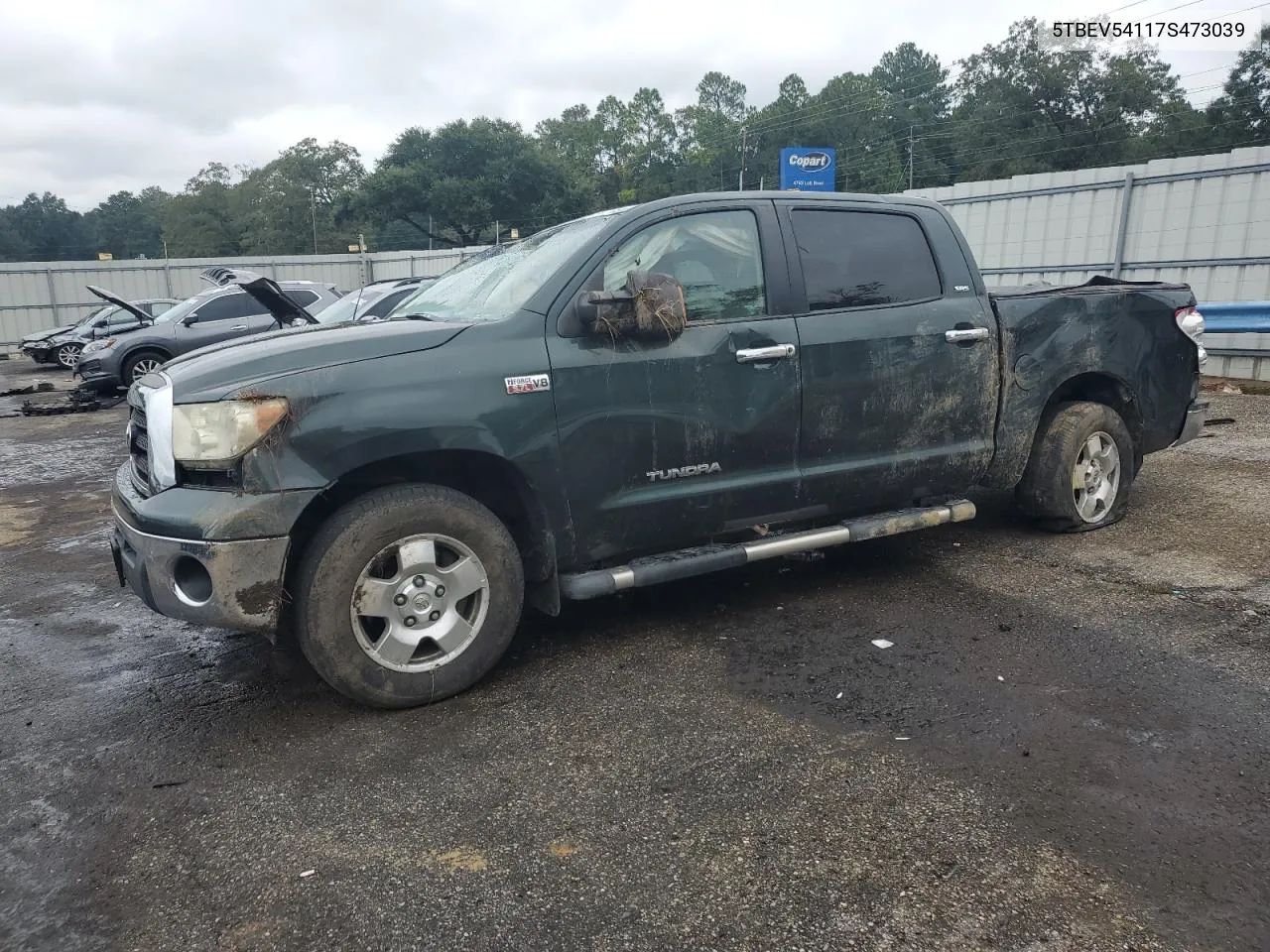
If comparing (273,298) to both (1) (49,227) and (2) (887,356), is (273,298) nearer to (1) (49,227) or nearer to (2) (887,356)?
(2) (887,356)

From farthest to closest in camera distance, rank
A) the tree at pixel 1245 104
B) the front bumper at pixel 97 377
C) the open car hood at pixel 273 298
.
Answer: the tree at pixel 1245 104 < the front bumper at pixel 97 377 < the open car hood at pixel 273 298

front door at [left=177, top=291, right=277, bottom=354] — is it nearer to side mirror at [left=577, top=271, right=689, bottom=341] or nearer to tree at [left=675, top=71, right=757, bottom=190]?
side mirror at [left=577, top=271, right=689, bottom=341]

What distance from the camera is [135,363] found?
14.4m

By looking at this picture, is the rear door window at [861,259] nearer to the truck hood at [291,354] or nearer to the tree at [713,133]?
the truck hood at [291,354]

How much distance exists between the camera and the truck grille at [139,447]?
343 centimetres

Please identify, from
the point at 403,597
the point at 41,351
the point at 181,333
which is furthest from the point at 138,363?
the point at 403,597

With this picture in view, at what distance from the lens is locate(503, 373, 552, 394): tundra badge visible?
3.47m

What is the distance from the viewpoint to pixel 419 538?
3338 millimetres

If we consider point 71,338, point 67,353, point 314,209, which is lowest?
point 67,353

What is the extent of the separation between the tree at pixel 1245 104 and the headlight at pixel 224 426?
48.7 meters

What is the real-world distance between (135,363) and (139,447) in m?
12.4

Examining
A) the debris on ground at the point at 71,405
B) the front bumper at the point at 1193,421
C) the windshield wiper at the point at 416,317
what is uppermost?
the windshield wiper at the point at 416,317

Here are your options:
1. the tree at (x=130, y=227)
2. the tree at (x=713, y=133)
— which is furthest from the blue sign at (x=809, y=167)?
the tree at (x=130, y=227)

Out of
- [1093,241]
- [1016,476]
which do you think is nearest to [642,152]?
[1093,241]
